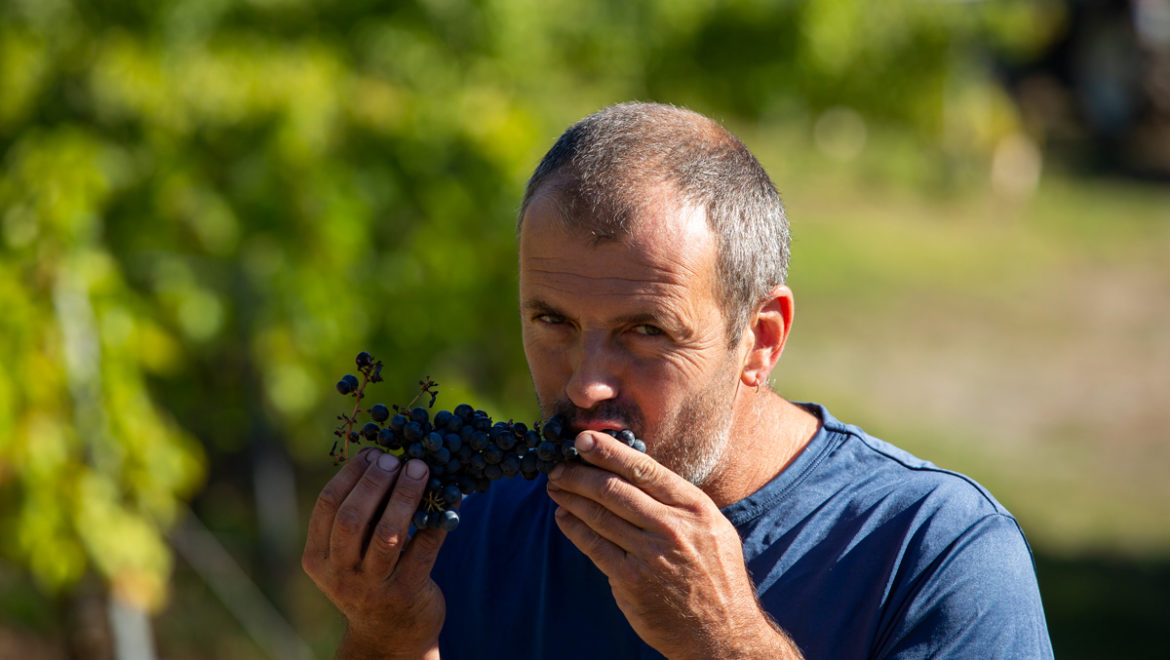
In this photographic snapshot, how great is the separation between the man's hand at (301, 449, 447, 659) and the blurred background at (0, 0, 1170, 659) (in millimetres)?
2677

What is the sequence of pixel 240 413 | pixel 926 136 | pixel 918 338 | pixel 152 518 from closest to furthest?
1. pixel 152 518
2. pixel 240 413
3. pixel 926 136
4. pixel 918 338

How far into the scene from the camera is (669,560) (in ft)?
6.75

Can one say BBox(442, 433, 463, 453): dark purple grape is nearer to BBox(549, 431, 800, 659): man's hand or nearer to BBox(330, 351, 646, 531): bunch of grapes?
BBox(330, 351, 646, 531): bunch of grapes

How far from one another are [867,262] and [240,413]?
1445 centimetres

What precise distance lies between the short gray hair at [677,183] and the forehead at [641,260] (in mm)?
23

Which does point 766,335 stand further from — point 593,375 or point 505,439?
point 505,439

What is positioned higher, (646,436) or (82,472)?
(646,436)

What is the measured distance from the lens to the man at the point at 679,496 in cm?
209

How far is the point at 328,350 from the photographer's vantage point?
17.9 ft

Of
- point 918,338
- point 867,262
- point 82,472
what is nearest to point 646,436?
point 82,472

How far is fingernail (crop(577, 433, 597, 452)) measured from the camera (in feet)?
6.87

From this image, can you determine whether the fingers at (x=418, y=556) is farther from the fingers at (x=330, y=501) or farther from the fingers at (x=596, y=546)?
the fingers at (x=596, y=546)

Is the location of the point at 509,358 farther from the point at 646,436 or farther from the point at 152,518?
the point at 646,436

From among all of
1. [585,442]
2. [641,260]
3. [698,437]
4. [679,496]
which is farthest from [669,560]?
[641,260]
